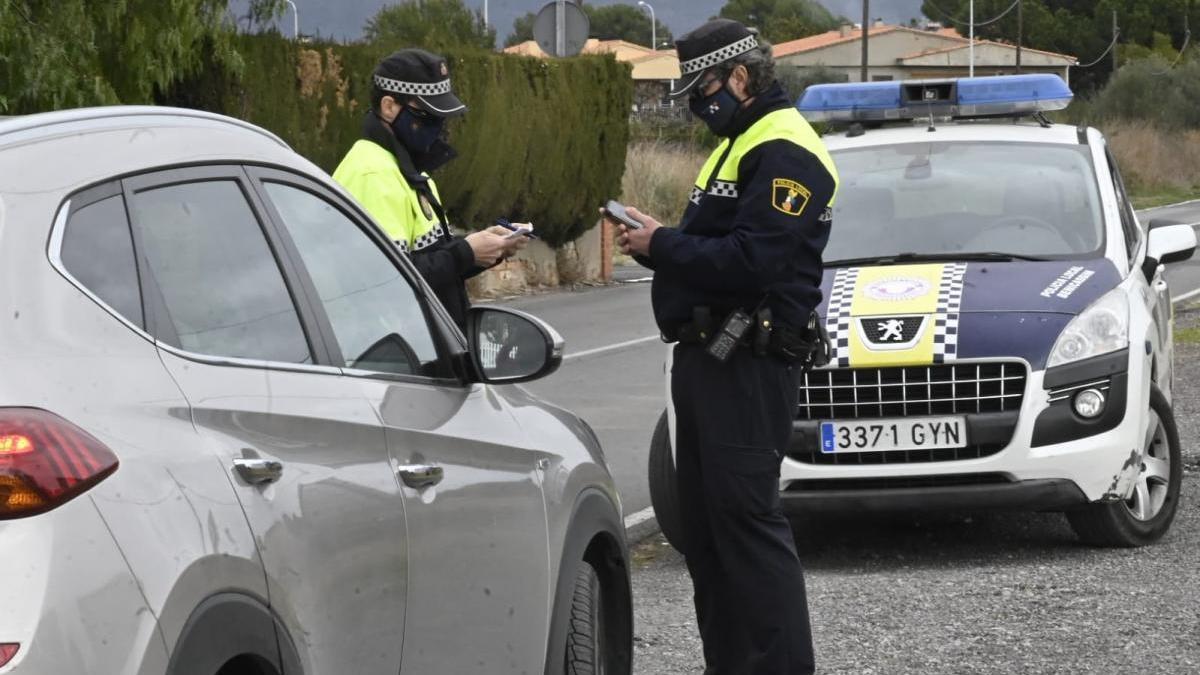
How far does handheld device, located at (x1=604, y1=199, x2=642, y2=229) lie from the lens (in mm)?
5230

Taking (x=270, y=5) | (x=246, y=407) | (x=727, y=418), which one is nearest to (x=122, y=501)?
(x=246, y=407)

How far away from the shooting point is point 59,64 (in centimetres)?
1429

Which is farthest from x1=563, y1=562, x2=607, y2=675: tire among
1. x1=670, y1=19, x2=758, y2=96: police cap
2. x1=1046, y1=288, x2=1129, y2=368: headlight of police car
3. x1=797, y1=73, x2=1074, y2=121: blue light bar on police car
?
x1=797, y1=73, x2=1074, y2=121: blue light bar on police car

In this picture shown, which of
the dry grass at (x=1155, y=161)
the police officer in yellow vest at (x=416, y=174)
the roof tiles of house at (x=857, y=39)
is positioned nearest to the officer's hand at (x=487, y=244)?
the police officer in yellow vest at (x=416, y=174)

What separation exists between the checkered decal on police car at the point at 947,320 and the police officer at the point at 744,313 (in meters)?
1.76

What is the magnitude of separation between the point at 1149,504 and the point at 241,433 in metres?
5.31

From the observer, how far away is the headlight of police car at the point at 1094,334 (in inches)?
275

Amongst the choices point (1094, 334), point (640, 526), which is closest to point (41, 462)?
point (1094, 334)

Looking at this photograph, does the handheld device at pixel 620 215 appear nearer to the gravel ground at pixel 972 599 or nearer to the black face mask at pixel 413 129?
the black face mask at pixel 413 129

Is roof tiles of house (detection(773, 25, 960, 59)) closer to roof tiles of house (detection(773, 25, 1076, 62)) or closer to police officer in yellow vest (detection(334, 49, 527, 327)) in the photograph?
roof tiles of house (detection(773, 25, 1076, 62))

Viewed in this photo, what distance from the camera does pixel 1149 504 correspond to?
742 cm

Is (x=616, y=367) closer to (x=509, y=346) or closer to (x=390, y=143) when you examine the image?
(x=390, y=143)

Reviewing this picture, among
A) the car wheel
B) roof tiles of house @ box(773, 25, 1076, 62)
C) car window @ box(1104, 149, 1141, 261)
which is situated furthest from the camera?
roof tiles of house @ box(773, 25, 1076, 62)

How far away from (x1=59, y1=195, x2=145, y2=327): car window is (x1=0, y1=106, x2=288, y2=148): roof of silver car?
0.13 metres
